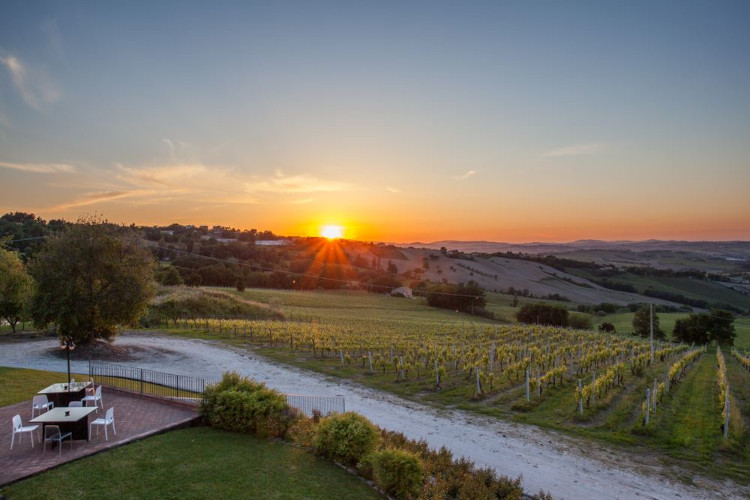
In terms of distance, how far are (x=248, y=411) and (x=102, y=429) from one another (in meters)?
4.45

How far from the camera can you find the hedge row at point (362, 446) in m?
10.6

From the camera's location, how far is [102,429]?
45.1 feet

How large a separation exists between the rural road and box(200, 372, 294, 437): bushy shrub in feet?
15.1

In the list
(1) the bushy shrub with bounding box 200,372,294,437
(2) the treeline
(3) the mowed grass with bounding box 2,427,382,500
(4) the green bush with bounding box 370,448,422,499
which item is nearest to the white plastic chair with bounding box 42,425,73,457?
(3) the mowed grass with bounding box 2,427,382,500

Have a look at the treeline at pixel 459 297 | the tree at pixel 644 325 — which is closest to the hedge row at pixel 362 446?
the tree at pixel 644 325

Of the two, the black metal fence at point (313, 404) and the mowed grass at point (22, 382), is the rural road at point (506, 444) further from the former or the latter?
the mowed grass at point (22, 382)

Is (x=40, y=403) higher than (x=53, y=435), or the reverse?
(x=40, y=403)

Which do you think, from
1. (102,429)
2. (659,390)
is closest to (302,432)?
(102,429)

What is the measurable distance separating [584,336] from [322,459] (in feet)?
138

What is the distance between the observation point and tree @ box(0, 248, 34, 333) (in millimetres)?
32969

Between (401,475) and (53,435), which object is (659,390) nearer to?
(401,475)

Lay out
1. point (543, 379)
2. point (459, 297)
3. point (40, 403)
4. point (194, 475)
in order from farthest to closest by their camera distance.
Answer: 1. point (459, 297)
2. point (543, 379)
3. point (40, 403)
4. point (194, 475)

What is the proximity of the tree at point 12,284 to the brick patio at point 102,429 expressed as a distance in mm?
22004

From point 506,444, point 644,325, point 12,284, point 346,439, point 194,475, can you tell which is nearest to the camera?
point 194,475
